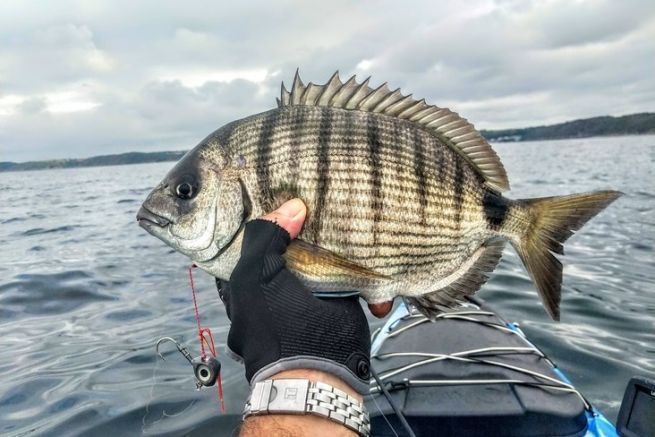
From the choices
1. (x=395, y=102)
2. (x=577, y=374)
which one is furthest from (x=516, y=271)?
(x=395, y=102)

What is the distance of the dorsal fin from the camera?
291cm

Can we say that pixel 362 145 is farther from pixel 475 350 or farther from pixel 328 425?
pixel 475 350

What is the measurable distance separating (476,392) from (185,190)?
2581mm

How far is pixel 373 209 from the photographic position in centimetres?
266

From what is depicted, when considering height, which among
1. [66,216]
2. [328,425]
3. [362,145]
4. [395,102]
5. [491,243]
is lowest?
[66,216]

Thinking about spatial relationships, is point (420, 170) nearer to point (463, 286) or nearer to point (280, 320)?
point (463, 286)

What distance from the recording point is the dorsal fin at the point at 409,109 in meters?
2.91

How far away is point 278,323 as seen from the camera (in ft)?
7.77

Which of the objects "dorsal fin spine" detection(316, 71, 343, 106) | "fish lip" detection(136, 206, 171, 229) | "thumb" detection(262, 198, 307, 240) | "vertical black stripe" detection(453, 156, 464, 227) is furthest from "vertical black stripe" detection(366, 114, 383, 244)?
"fish lip" detection(136, 206, 171, 229)

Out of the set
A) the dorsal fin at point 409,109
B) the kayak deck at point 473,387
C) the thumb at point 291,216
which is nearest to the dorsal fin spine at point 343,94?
the dorsal fin at point 409,109

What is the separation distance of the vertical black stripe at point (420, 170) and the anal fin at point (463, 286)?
50 cm

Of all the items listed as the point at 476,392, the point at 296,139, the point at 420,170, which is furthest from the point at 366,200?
the point at 476,392

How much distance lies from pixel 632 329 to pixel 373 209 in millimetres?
6114

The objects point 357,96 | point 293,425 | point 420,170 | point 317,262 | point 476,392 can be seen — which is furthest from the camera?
point 476,392
